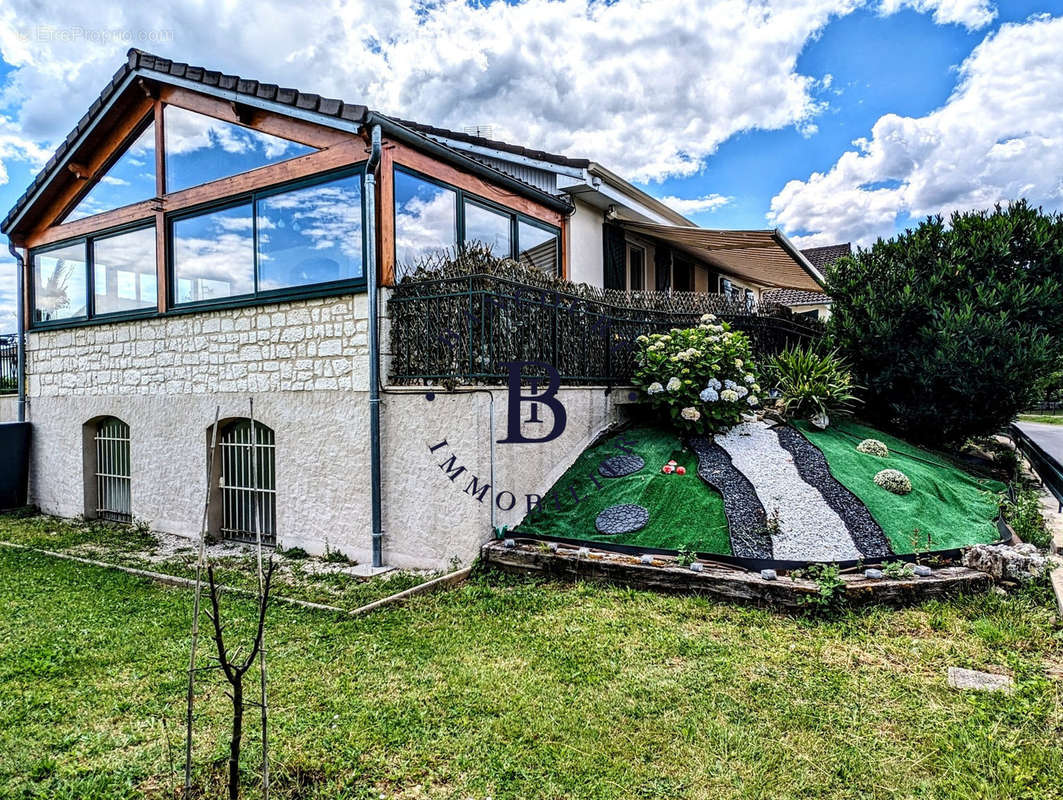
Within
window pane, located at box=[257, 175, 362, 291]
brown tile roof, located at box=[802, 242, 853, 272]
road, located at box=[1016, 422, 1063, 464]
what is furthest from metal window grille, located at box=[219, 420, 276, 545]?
brown tile roof, located at box=[802, 242, 853, 272]

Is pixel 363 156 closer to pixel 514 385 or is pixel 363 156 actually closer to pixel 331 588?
pixel 514 385

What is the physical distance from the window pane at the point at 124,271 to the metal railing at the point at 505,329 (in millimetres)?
5384

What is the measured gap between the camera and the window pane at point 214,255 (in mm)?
8703

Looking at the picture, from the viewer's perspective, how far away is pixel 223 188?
8.91 metres

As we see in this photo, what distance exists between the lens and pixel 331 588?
647 centimetres

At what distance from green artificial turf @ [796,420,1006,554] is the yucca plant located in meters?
0.40

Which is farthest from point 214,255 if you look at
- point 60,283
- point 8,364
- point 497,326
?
point 8,364

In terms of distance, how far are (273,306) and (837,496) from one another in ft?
24.4

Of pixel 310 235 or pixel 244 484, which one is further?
pixel 244 484

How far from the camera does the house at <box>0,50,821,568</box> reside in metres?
7.15

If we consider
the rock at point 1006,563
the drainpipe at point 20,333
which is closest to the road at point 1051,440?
the rock at point 1006,563

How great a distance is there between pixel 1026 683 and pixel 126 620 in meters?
6.95

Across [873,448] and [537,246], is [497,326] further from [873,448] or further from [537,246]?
[873,448]

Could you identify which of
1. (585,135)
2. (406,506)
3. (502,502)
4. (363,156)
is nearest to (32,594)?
(406,506)
